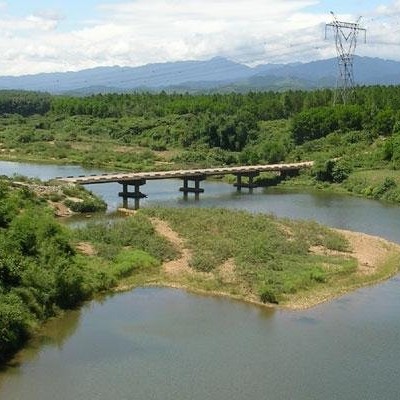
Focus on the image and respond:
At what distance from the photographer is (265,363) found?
2941cm

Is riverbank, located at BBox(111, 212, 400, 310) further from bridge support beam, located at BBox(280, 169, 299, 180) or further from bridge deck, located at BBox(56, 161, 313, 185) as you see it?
bridge support beam, located at BBox(280, 169, 299, 180)

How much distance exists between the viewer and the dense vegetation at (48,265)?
3192 centimetres

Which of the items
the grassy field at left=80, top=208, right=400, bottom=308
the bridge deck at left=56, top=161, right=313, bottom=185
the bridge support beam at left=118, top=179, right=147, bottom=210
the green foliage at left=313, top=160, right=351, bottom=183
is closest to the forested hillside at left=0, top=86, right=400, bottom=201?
the green foliage at left=313, top=160, right=351, bottom=183

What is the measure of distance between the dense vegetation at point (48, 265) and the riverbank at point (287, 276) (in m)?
1.45

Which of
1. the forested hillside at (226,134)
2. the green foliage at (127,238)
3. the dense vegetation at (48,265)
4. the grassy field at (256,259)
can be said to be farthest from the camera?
the forested hillside at (226,134)

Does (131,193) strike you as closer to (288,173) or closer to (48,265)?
(288,173)

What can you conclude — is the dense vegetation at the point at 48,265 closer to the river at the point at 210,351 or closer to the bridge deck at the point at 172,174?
the river at the point at 210,351

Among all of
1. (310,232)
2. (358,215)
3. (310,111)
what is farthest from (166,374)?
(310,111)

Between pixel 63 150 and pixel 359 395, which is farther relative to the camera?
pixel 63 150

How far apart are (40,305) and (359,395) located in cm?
1617

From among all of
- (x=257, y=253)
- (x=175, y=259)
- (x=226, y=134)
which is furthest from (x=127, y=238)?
(x=226, y=134)

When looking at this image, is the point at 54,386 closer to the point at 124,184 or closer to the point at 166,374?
the point at 166,374

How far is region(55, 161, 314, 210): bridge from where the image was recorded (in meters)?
69.2

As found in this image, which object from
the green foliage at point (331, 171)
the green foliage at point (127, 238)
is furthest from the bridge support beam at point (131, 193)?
the green foliage at point (331, 171)
